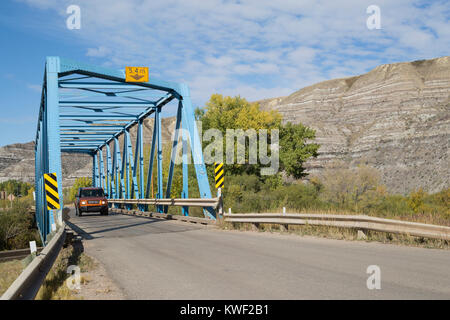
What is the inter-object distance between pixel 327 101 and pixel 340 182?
82.1m

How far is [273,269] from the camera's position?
583 centimetres

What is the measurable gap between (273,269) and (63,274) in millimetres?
3100

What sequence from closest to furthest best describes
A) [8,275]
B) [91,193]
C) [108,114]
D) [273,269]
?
[273,269] → [8,275] → [91,193] → [108,114]

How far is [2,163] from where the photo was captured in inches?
6245

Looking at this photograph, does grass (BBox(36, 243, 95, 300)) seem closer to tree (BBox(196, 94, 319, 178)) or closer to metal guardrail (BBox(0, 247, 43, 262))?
metal guardrail (BBox(0, 247, 43, 262))

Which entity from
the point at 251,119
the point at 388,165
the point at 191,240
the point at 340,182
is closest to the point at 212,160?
the point at 251,119

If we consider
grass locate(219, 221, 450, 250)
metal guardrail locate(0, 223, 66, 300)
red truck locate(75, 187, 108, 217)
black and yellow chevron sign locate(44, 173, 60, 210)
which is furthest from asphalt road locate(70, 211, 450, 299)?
red truck locate(75, 187, 108, 217)

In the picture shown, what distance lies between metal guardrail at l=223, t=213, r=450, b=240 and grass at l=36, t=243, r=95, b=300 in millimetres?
5101

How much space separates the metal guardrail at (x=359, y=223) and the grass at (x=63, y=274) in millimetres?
5101

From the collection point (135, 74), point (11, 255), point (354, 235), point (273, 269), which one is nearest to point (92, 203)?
point (11, 255)

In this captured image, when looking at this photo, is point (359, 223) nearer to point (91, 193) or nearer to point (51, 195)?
point (51, 195)

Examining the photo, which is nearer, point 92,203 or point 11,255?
point 11,255
